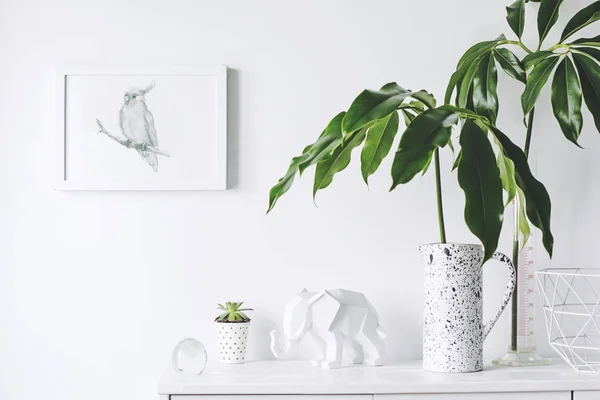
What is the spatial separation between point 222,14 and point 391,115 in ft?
2.18

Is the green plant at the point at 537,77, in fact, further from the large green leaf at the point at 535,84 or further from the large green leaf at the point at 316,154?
the large green leaf at the point at 316,154

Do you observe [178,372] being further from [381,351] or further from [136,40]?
[136,40]

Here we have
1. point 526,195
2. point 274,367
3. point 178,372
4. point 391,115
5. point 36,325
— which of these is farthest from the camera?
point 36,325

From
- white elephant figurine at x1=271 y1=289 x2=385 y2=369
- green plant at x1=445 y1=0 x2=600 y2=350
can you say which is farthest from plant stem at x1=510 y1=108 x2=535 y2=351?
white elephant figurine at x1=271 y1=289 x2=385 y2=369

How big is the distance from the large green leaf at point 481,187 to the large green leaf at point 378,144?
0.18m

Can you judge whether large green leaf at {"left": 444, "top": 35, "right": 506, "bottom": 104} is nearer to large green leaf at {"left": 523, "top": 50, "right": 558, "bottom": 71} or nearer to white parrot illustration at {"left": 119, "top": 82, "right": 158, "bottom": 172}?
large green leaf at {"left": 523, "top": 50, "right": 558, "bottom": 71}

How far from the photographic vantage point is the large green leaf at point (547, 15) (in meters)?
1.64

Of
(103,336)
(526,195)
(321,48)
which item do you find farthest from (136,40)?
(526,195)

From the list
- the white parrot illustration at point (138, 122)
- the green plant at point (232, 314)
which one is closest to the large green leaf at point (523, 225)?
the green plant at point (232, 314)

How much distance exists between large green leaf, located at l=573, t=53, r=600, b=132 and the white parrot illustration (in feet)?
3.41

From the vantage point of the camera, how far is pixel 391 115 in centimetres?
133

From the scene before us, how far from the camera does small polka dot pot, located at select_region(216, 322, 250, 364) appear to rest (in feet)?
5.32

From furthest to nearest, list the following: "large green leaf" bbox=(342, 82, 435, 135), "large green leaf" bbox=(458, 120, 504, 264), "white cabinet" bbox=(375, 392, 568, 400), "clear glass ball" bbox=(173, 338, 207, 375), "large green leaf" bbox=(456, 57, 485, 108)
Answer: "large green leaf" bbox=(456, 57, 485, 108), "clear glass ball" bbox=(173, 338, 207, 375), "white cabinet" bbox=(375, 392, 568, 400), "large green leaf" bbox=(342, 82, 435, 135), "large green leaf" bbox=(458, 120, 504, 264)

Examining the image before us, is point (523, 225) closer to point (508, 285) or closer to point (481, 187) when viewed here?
point (508, 285)
